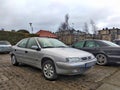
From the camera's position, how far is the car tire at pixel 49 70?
525 centimetres

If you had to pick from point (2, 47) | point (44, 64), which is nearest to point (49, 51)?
point (44, 64)

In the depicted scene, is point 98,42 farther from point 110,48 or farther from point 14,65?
point 14,65

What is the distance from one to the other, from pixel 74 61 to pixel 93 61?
979 mm

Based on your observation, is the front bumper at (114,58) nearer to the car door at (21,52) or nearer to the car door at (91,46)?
the car door at (91,46)

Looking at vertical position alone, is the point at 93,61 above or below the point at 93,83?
above

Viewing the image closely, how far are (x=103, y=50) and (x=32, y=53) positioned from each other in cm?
387

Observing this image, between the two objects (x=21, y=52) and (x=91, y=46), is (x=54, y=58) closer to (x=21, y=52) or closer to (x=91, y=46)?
(x=21, y=52)

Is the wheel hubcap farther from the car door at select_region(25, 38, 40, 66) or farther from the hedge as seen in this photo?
the hedge

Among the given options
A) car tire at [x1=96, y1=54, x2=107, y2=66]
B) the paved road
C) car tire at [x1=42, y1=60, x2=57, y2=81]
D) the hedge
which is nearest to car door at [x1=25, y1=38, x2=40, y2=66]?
car tire at [x1=42, y1=60, x2=57, y2=81]

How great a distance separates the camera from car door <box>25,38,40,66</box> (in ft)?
19.6

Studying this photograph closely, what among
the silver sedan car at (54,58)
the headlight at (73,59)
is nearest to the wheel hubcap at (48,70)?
the silver sedan car at (54,58)

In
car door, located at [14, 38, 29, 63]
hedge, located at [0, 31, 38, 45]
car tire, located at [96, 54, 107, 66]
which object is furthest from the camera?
hedge, located at [0, 31, 38, 45]

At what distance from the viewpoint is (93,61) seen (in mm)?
5594

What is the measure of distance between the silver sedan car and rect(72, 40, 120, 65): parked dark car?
249 cm
